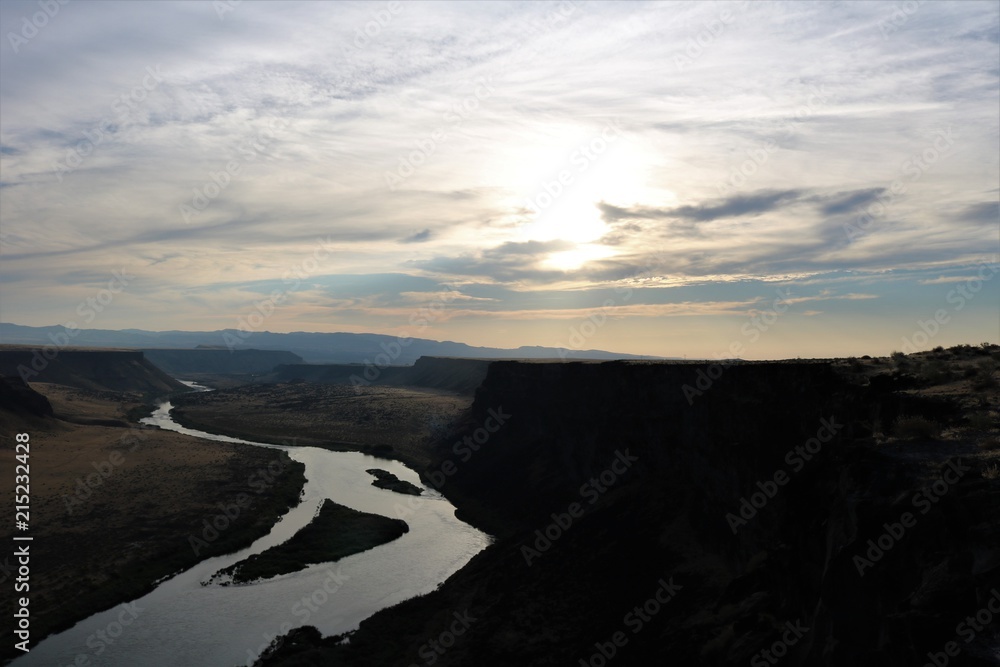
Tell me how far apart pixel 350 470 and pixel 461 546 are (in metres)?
36.6

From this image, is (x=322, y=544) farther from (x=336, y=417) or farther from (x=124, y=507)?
(x=336, y=417)

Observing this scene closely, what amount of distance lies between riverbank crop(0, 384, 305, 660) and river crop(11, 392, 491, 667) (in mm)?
1774

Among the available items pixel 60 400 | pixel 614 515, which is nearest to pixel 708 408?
pixel 614 515

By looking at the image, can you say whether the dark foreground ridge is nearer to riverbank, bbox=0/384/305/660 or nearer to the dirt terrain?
riverbank, bbox=0/384/305/660

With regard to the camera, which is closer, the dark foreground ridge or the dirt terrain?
the dark foreground ridge

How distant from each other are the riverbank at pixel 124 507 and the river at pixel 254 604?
177 centimetres

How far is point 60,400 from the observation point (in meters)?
126

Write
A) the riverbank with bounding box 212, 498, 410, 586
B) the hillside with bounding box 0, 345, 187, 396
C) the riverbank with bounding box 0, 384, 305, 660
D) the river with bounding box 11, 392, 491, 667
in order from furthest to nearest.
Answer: the hillside with bounding box 0, 345, 187, 396, the riverbank with bounding box 212, 498, 410, 586, the riverbank with bounding box 0, 384, 305, 660, the river with bounding box 11, 392, 491, 667

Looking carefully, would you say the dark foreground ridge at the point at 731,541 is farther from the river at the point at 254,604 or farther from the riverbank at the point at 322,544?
the riverbank at the point at 322,544

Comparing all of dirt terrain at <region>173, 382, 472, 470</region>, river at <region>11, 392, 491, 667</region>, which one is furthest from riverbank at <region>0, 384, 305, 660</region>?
dirt terrain at <region>173, 382, 472, 470</region>

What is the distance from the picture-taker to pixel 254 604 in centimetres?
3903

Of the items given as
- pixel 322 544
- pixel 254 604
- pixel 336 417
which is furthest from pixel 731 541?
pixel 336 417

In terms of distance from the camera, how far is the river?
32.8m

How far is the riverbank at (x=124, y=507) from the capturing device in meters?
40.5
